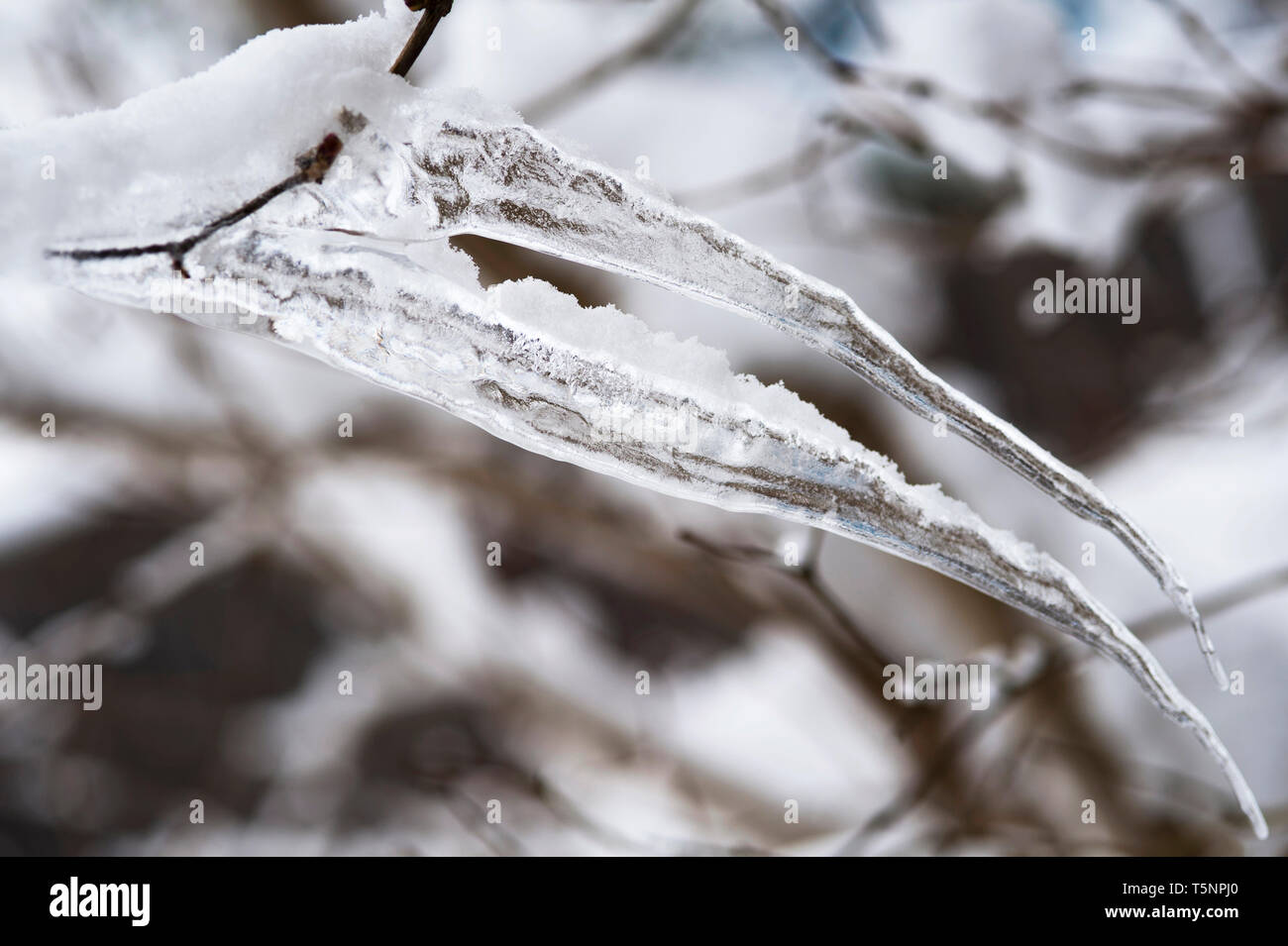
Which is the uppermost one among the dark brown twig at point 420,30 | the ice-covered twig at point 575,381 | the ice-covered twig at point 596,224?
the dark brown twig at point 420,30

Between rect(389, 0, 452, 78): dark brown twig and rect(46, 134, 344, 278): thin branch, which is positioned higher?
rect(389, 0, 452, 78): dark brown twig

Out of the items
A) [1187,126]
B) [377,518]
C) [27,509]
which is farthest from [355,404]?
[1187,126]

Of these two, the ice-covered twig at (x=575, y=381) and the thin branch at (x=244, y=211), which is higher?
the thin branch at (x=244, y=211)

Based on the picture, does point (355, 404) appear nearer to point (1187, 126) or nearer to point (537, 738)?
point (537, 738)

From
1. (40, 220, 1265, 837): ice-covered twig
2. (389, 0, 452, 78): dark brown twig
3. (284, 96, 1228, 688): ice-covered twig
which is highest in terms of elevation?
(389, 0, 452, 78): dark brown twig

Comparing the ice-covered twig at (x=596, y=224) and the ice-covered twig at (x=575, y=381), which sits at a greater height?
the ice-covered twig at (x=596, y=224)

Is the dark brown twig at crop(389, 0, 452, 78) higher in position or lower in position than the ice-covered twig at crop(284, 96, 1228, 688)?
higher

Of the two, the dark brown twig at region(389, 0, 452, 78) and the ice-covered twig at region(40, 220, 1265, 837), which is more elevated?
the dark brown twig at region(389, 0, 452, 78)

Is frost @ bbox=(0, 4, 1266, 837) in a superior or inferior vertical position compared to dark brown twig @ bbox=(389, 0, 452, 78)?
inferior
